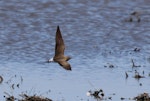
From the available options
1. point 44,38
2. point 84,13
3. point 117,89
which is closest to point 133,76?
point 117,89

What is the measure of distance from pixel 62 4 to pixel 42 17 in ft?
2.63

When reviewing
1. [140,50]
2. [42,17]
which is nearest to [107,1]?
[42,17]

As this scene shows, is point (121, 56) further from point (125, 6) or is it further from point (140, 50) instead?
point (125, 6)

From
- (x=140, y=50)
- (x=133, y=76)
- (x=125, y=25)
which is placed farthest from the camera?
(x=125, y=25)

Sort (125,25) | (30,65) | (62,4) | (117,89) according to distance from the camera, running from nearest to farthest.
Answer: (117,89), (30,65), (125,25), (62,4)

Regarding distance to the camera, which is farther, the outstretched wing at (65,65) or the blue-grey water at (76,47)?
the blue-grey water at (76,47)

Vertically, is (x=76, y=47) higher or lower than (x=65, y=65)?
lower

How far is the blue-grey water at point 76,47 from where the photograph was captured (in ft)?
37.7

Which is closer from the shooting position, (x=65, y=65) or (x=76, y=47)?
(x=65, y=65)

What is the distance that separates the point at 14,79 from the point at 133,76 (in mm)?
1857

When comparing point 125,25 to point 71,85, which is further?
point 125,25

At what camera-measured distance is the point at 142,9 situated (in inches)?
652

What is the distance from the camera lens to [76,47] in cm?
1427

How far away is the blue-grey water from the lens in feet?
37.7
